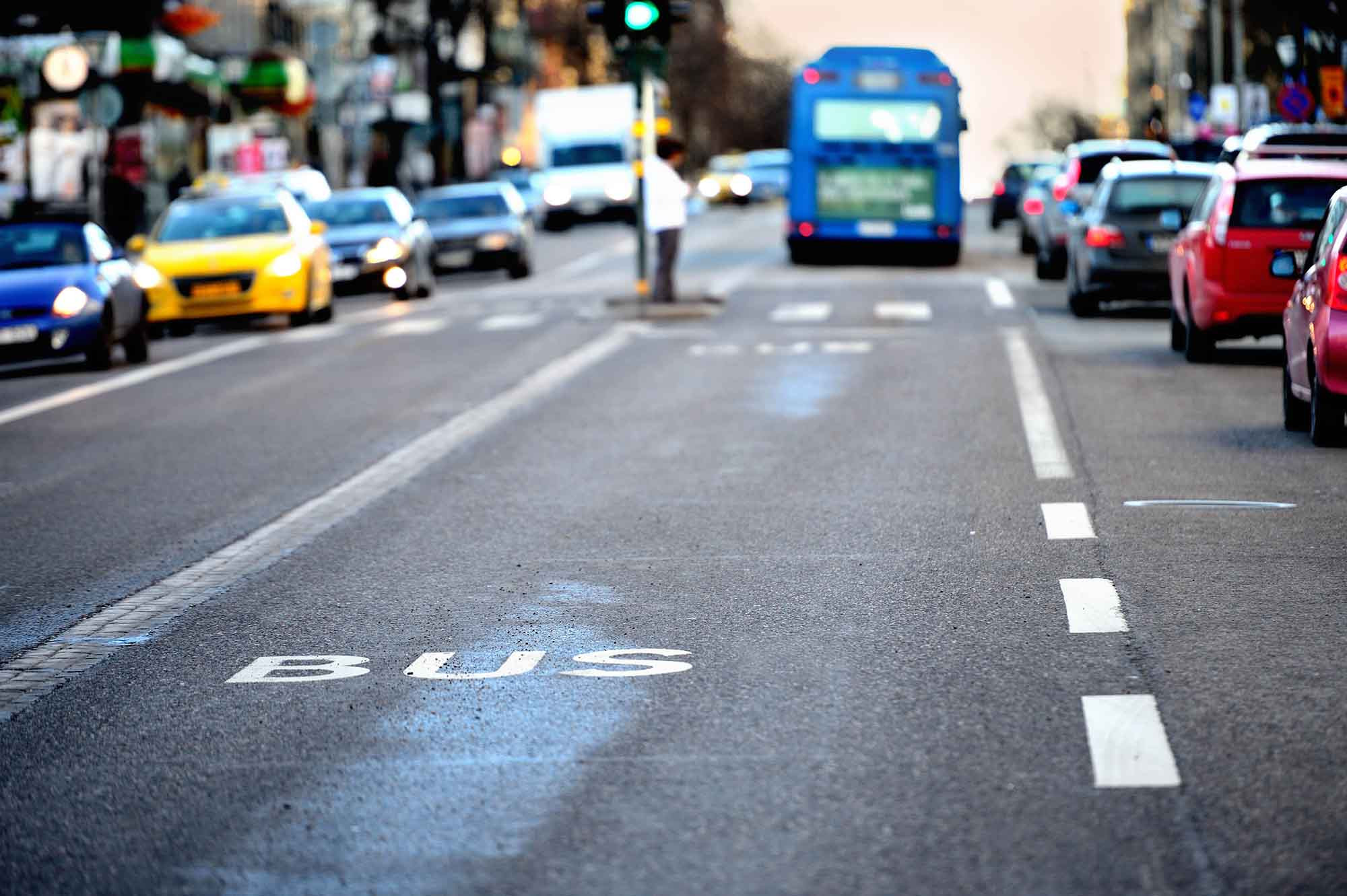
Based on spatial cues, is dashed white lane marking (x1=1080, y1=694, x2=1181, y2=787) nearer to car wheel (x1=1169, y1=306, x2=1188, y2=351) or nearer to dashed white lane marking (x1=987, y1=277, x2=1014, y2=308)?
car wheel (x1=1169, y1=306, x2=1188, y2=351)

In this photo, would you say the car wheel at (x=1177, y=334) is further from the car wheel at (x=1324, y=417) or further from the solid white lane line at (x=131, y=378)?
the solid white lane line at (x=131, y=378)

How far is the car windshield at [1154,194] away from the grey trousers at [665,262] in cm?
439

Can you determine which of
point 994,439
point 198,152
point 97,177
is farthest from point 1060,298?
point 198,152

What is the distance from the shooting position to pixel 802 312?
3027 centimetres

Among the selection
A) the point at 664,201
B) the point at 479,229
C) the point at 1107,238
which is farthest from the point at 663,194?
the point at 479,229

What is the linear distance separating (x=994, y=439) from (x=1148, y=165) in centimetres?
1381

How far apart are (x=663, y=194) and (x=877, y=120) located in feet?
46.8

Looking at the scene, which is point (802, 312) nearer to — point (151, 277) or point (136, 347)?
point (151, 277)

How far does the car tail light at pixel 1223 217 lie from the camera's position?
68.4ft

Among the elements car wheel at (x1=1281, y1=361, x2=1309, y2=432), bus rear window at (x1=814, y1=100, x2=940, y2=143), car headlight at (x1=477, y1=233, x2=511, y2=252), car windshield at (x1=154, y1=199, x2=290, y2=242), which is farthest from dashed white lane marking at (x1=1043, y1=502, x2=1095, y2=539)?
bus rear window at (x1=814, y1=100, x2=940, y2=143)

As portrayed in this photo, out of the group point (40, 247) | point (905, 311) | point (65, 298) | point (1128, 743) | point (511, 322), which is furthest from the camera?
point (905, 311)

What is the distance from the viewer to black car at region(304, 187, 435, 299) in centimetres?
3569

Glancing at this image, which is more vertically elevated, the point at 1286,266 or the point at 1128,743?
the point at 1286,266

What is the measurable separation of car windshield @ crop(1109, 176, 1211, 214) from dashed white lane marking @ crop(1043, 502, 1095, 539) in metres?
15.7
